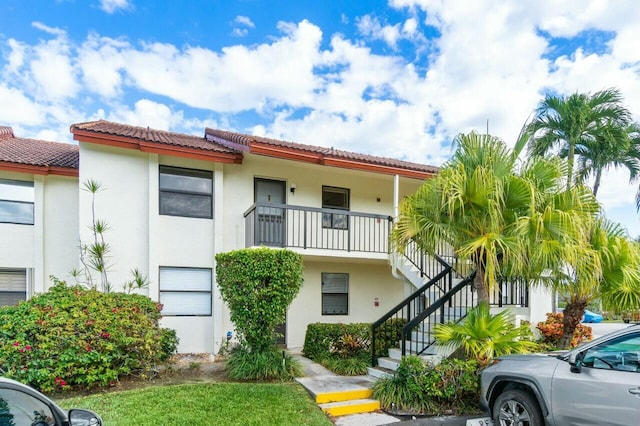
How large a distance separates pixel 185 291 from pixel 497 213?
7.99m

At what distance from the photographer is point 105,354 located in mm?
6887

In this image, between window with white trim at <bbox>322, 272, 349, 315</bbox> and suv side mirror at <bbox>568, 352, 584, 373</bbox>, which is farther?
window with white trim at <bbox>322, 272, 349, 315</bbox>

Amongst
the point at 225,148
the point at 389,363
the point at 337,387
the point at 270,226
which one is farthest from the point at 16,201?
the point at 389,363

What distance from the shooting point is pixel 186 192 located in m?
10.6

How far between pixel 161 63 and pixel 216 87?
2.40 meters

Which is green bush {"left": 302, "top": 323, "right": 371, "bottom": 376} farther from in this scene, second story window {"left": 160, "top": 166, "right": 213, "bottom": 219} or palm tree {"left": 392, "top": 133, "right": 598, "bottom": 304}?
second story window {"left": 160, "top": 166, "right": 213, "bottom": 219}

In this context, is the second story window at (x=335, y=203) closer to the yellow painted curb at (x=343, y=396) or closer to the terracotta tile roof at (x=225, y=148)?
the terracotta tile roof at (x=225, y=148)

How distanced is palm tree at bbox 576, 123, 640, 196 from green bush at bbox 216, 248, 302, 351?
10.2 metres

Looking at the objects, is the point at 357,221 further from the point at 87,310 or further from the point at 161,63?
the point at 161,63

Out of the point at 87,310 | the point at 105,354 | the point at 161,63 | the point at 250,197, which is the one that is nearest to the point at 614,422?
the point at 105,354

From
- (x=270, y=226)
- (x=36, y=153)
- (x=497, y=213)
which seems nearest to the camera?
(x=497, y=213)

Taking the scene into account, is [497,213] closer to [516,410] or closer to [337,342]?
[516,410]

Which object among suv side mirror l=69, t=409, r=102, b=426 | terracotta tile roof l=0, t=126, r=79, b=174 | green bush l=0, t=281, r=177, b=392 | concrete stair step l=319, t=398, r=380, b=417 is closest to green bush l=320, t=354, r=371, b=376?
concrete stair step l=319, t=398, r=380, b=417

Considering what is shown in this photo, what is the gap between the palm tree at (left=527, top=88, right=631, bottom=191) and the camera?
41.2 feet
